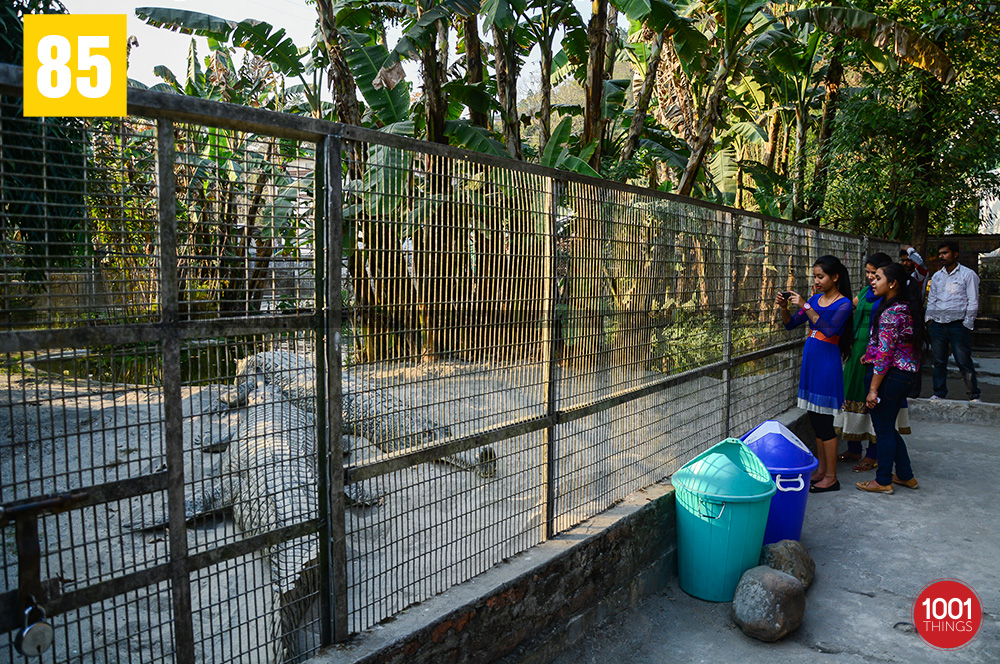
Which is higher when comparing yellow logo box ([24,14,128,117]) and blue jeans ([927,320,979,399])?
yellow logo box ([24,14,128,117])

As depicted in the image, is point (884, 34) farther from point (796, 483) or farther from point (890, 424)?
point (796, 483)

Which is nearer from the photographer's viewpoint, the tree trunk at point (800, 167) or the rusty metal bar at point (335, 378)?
the rusty metal bar at point (335, 378)

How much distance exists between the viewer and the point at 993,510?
5.45 meters

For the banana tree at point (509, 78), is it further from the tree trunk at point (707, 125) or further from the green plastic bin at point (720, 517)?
the green plastic bin at point (720, 517)

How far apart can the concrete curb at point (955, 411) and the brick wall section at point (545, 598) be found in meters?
5.63

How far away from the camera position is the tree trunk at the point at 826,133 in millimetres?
12141

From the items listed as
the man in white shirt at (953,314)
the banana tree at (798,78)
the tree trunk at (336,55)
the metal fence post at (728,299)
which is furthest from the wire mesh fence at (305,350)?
the banana tree at (798,78)

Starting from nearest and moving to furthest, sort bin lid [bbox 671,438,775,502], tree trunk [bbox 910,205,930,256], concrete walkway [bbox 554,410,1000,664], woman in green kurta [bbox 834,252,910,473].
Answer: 1. concrete walkway [bbox 554,410,1000,664]
2. bin lid [bbox 671,438,775,502]
3. woman in green kurta [bbox 834,252,910,473]
4. tree trunk [bbox 910,205,930,256]

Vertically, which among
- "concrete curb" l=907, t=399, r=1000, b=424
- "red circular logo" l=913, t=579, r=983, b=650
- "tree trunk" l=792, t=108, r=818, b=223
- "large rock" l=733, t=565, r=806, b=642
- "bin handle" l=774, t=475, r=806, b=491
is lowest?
"red circular logo" l=913, t=579, r=983, b=650

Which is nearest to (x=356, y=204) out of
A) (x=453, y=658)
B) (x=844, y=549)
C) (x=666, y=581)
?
(x=453, y=658)

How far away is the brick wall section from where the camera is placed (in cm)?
262

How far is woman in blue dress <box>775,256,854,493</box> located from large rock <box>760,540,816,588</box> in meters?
1.72

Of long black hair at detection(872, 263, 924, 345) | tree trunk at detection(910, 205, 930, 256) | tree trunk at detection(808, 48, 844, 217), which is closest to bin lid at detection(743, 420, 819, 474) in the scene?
long black hair at detection(872, 263, 924, 345)

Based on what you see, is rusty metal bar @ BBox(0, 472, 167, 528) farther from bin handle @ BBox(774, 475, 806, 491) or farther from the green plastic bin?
bin handle @ BBox(774, 475, 806, 491)
